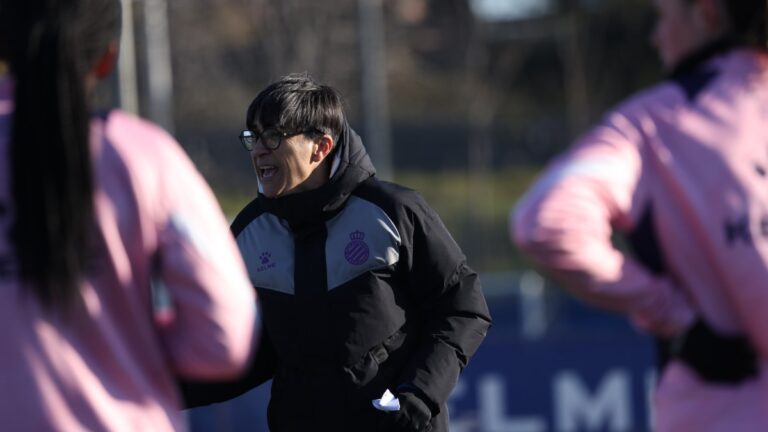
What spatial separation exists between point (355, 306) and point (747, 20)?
4.38ft

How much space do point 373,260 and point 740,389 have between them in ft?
4.01

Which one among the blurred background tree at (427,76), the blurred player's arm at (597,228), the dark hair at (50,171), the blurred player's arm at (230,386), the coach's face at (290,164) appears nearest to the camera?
the dark hair at (50,171)

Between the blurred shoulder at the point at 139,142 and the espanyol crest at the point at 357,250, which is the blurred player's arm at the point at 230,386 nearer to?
the espanyol crest at the point at 357,250

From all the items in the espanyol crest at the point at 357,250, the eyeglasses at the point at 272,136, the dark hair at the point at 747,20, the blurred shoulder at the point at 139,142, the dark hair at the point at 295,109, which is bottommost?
the espanyol crest at the point at 357,250

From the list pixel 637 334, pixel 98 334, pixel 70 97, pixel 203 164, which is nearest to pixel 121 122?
pixel 70 97

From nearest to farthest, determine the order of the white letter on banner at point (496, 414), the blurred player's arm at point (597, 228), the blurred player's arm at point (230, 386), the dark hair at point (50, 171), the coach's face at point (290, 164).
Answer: the dark hair at point (50, 171) → the blurred player's arm at point (597, 228) → the blurred player's arm at point (230, 386) → the coach's face at point (290, 164) → the white letter on banner at point (496, 414)

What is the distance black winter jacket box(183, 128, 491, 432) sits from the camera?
376cm

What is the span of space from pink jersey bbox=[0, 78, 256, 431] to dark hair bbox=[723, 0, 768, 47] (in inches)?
46.8

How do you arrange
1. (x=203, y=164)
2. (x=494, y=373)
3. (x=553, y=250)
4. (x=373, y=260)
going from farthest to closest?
(x=203, y=164) → (x=494, y=373) → (x=373, y=260) → (x=553, y=250)

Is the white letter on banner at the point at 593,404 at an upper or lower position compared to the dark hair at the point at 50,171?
lower

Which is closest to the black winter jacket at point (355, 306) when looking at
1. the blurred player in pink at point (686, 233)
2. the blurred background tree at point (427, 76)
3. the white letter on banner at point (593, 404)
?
the blurred player in pink at point (686, 233)

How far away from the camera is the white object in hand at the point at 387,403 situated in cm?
373

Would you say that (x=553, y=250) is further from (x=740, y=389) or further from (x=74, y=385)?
(x=74, y=385)

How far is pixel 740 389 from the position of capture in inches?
112
